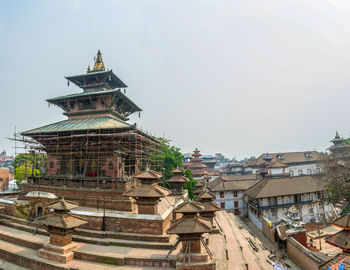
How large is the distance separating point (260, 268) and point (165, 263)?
578 cm

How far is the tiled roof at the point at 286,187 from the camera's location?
2831 centimetres

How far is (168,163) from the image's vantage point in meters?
34.4

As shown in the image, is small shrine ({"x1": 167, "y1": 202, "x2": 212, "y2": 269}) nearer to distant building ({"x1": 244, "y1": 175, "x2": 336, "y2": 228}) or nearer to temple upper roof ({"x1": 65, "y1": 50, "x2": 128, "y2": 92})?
temple upper roof ({"x1": 65, "y1": 50, "x2": 128, "y2": 92})

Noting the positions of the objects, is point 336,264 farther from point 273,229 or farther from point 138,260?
point 273,229

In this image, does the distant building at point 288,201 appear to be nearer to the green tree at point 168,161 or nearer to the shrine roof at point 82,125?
the green tree at point 168,161

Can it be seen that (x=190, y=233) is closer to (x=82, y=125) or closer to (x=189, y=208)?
(x=189, y=208)

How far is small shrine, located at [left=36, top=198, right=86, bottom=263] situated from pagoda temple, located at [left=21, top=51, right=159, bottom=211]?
395 cm

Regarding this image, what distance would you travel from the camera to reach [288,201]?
94.0 ft

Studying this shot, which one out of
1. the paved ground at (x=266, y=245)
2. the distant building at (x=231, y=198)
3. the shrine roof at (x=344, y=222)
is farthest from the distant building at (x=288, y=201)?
the shrine roof at (x=344, y=222)

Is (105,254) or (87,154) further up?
(87,154)

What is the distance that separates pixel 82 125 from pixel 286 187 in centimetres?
2829

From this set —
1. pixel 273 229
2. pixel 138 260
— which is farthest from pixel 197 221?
pixel 273 229

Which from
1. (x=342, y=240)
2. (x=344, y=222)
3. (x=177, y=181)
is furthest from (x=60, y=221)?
(x=344, y=222)

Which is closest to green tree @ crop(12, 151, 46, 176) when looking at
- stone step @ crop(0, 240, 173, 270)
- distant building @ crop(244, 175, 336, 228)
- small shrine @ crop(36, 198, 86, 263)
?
stone step @ crop(0, 240, 173, 270)
